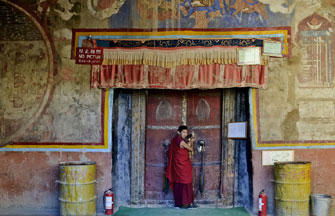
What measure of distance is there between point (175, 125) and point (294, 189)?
237 cm

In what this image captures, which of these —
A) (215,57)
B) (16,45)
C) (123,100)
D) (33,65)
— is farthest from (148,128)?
(16,45)

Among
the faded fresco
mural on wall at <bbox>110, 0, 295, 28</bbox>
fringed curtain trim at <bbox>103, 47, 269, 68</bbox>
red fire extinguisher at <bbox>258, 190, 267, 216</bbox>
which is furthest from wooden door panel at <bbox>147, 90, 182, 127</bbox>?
red fire extinguisher at <bbox>258, 190, 267, 216</bbox>

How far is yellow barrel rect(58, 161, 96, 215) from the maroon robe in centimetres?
147

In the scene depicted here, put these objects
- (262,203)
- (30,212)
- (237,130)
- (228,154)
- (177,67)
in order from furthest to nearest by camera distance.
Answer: (228,154)
(237,130)
(177,67)
(30,212)
(262,203)

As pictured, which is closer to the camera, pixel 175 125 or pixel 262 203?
pixel 262 203

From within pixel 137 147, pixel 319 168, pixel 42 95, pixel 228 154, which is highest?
pixel 42 95

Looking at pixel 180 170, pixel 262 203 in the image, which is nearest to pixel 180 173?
pixel 180 170

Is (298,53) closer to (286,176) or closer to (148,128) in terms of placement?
(286,176)

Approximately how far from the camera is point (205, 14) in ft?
21.4

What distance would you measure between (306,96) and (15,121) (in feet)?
16.3

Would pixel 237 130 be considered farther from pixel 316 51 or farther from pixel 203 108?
pixel 316 51

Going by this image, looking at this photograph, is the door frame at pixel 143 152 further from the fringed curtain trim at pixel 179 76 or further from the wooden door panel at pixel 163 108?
the fringed curtain trim at pixel 179 76

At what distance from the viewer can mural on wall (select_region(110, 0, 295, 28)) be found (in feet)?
21.2

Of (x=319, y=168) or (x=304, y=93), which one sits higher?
(x=304, y=93)
